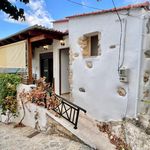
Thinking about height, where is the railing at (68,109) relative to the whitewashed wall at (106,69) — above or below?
below

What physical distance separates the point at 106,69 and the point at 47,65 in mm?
4766

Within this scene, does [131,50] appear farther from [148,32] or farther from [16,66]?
[16,66]

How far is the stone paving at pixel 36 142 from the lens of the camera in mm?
5025

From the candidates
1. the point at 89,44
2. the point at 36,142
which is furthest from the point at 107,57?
the point at 36,142

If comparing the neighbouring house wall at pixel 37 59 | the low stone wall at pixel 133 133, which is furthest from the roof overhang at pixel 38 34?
the low stone wall at pixel 133 133

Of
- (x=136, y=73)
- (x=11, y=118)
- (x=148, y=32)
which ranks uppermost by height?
(x=148, y=32)

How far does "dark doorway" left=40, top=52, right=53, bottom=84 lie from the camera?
32.8 ft

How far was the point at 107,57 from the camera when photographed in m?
6.18

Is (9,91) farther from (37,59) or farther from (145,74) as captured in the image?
(145,74)

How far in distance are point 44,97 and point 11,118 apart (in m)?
2.53

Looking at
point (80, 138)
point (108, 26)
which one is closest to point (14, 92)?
point (80, 138)

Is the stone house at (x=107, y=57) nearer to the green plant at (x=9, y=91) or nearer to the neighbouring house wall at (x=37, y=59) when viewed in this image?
the green plant at (x=9, y=91)

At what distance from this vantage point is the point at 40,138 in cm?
564

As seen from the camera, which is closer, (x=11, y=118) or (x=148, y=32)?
(x=148, y=32)
